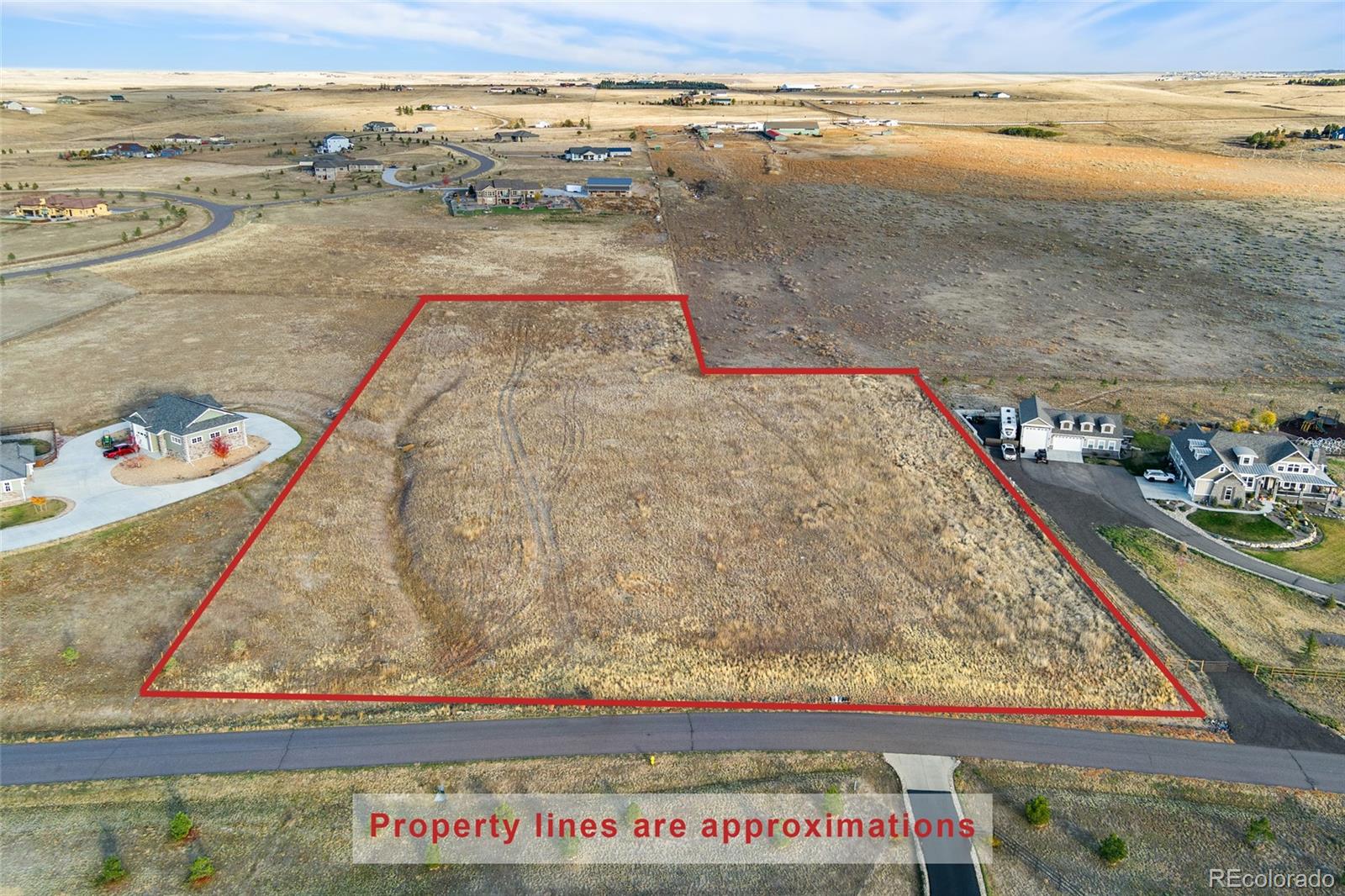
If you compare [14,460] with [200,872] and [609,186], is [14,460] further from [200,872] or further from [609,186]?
[609,186]

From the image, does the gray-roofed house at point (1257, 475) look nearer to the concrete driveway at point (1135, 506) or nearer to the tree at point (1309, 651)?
the concrete driveway at point (1135, 506)

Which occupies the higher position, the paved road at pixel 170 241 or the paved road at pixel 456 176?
the paved road at pixel 456 176

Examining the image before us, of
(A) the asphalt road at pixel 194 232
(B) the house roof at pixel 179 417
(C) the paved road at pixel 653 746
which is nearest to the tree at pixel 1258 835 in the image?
(C) the paved road at pixel 653 746

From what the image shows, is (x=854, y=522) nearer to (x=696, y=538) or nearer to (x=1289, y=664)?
(x=696, y=538)

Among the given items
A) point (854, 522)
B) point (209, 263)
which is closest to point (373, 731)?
point (854, 522)

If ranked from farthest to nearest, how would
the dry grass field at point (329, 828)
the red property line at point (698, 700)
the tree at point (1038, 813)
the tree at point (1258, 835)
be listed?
1. the red property line at point (698, 700)
2. the tree at point (1038, 813)
3. the tree at point (1258, 835)
4. the dry grass field at point (329, 828)

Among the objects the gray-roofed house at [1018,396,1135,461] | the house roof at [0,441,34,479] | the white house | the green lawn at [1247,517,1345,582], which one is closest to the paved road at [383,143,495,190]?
Result: the white house

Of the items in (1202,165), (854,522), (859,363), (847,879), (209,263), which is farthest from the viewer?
(1202,165)
